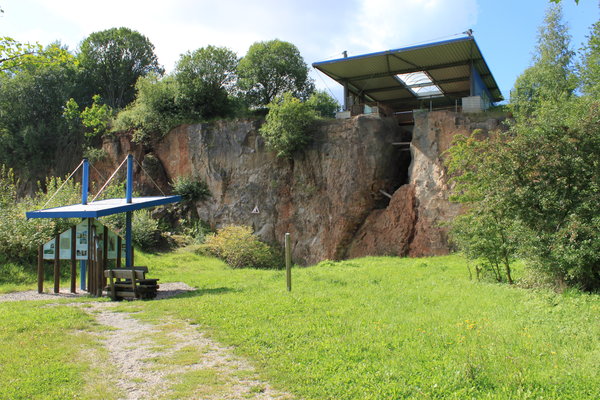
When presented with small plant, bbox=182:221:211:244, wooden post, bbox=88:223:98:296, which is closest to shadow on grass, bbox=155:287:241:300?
wooden post, bbox=88:223:98:296

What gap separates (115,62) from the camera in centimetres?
3862

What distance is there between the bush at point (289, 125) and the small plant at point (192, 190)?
5.11 metres

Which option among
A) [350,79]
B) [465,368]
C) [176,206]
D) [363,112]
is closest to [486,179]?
[465,368]

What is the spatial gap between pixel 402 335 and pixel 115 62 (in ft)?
126

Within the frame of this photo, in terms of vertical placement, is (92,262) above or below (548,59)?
below

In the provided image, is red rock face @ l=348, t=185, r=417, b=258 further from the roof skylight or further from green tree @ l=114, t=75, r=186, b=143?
green tree @ l=114, t=75, r=186, b=143

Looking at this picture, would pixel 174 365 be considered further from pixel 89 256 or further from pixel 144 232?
pixel 144 232

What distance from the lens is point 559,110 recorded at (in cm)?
1120

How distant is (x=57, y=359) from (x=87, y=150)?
27.9 metres

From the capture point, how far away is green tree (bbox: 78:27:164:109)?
124 ft

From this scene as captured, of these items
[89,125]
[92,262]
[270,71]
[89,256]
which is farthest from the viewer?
[89,125]

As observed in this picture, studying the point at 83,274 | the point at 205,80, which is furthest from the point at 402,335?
the point at 205,80

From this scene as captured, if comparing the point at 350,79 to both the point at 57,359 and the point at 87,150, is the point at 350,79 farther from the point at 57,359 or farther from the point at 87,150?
the point at 57,359

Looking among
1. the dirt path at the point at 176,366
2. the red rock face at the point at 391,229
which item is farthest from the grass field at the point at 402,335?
the red rock face at the point at 391,229
